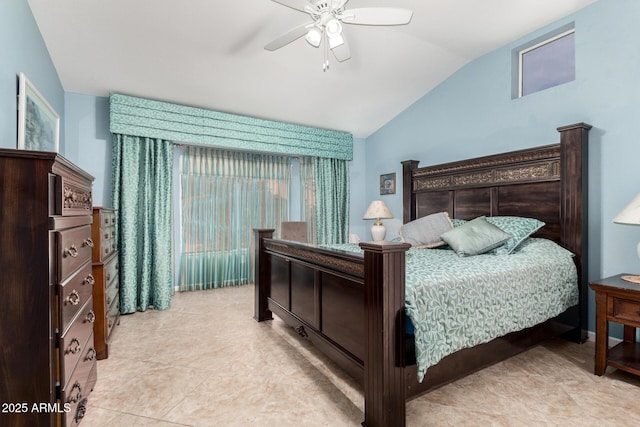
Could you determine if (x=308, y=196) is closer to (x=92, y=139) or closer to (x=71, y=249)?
(x=92, y=139)

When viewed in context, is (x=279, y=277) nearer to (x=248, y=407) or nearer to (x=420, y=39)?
(x=248, y=407)

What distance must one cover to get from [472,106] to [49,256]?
399 centimetres

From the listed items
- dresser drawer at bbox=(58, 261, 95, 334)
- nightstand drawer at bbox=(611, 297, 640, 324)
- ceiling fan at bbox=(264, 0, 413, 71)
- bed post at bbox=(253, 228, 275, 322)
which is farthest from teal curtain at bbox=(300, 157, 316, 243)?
nightstand drawer at bbox=(611, 297, 640, 324)

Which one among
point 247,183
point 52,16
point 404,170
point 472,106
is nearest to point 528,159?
point 472,106

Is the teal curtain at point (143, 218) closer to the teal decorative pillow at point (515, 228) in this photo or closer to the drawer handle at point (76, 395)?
the drawer handle at point (76, 395)

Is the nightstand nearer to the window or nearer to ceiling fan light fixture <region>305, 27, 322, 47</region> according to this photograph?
the window

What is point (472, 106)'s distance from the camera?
3.64 meters

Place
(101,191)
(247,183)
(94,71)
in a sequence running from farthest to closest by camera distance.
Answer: (247,183) < (101,191) < (94,71)

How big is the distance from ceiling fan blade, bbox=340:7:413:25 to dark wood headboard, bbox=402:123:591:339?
5.68 feet

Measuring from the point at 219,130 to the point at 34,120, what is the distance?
191 cm

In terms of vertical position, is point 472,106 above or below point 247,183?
above

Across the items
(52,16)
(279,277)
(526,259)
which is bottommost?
(279,277)

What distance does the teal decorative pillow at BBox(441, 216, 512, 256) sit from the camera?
103 inches

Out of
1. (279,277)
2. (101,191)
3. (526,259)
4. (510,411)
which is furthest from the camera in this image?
(101,191)
